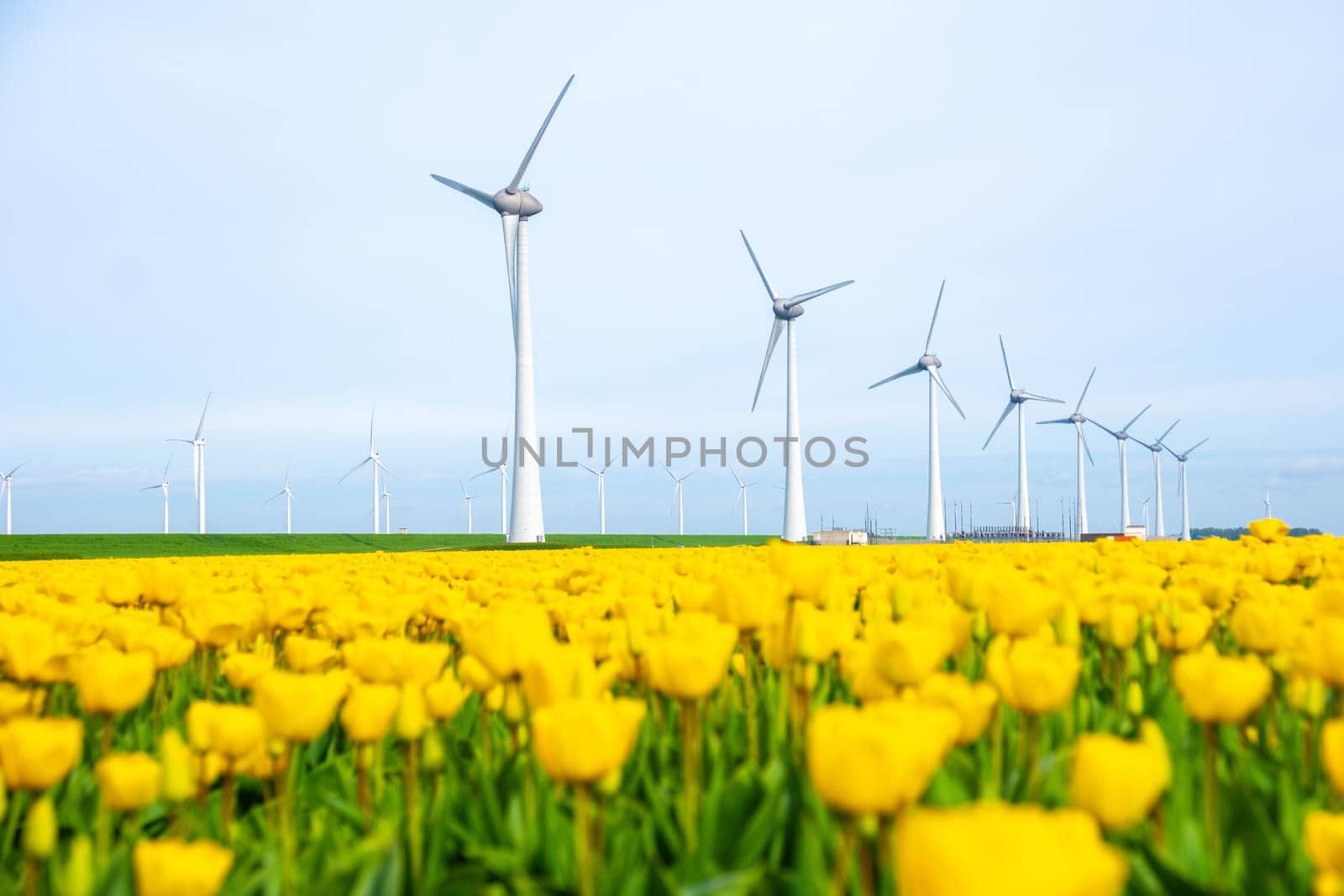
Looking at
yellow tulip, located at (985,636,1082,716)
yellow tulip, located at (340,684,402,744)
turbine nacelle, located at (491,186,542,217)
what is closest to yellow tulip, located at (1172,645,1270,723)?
yellow tulip, located at (985,636,1082,716)

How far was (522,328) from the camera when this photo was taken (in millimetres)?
45844

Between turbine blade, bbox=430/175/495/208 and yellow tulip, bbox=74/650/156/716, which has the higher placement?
turbine blade, bbox=430/175/495/208

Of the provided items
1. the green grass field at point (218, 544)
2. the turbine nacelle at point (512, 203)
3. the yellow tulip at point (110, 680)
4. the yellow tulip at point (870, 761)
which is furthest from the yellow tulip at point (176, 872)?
the turbine nacelle at point (512, 203)

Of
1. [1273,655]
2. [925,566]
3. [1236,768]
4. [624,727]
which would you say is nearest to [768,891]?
[624,727]

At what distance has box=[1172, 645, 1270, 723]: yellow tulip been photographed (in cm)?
206

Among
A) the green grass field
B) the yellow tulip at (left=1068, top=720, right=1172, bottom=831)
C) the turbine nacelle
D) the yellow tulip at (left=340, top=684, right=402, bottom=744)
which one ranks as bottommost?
the green grass field

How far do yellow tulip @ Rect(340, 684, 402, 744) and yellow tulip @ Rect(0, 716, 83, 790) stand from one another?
24.3 inches

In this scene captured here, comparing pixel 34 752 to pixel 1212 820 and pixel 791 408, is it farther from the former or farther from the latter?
pixel 791 408

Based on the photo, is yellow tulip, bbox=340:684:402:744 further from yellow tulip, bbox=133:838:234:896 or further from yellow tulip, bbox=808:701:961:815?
yellow tulip, bbox=808:701:961:815

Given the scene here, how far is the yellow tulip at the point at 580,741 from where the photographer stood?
1792 millimetres

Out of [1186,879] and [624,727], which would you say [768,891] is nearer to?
[624,727]

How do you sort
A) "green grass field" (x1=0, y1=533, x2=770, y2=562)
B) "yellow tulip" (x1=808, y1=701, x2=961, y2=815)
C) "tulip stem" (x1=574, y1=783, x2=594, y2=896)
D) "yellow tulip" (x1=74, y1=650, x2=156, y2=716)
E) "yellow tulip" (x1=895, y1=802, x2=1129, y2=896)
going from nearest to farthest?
"yellow tulip" (x1=895, y1=802, x2=1129, y2=896)
"yellow tulip" (x1=808, y1=701, x2=961, y2=815)
"tulip stem" (x1=574, y1=783, x2=594, y2=896)
"yellow tulip" (x1=74, y1=650, x2=156, y2=716)
"green grass field" (x1=0, y1=533, x2=770, y2=562)

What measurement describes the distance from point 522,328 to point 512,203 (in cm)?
843

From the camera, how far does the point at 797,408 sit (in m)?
59.6
